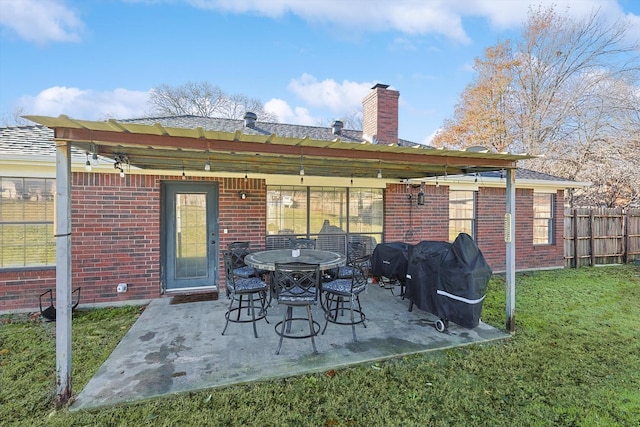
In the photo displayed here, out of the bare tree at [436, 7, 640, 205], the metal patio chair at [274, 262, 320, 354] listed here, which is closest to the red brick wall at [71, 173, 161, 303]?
the metal patio chair at [274, 262, 320, 354]

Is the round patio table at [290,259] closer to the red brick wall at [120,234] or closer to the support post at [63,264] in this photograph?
the red brick wall at [120,234]

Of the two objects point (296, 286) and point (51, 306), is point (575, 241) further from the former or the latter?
point (51, 306)

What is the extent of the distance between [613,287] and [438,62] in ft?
39.4

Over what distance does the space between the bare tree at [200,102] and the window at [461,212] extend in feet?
49.3

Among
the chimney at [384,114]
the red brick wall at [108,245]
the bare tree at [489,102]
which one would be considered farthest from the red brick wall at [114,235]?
the bare tree at [489,102]

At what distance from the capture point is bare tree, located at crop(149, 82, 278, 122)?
19188 millimetres

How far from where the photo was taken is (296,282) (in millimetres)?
3945

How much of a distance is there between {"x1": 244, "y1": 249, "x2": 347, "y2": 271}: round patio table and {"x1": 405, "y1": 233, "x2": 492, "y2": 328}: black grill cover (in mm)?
1244

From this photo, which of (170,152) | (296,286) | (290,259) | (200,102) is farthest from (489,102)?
(170,152)

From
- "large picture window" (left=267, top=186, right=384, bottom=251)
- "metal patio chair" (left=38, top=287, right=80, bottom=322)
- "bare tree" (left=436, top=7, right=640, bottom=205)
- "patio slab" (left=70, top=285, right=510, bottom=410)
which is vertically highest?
"bare tree" (left=436, top=7, right=640, bottom=205)

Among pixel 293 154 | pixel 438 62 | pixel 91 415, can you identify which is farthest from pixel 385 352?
pixel 438 62

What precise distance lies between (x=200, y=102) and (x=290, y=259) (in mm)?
18550

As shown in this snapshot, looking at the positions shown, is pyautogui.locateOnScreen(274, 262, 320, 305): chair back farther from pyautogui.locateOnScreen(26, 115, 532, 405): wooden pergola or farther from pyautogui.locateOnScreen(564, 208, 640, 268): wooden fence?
pyautogui.locateOnScreen(564, 208, 640, 268): wooden fence

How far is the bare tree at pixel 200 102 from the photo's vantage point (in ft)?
63.0
